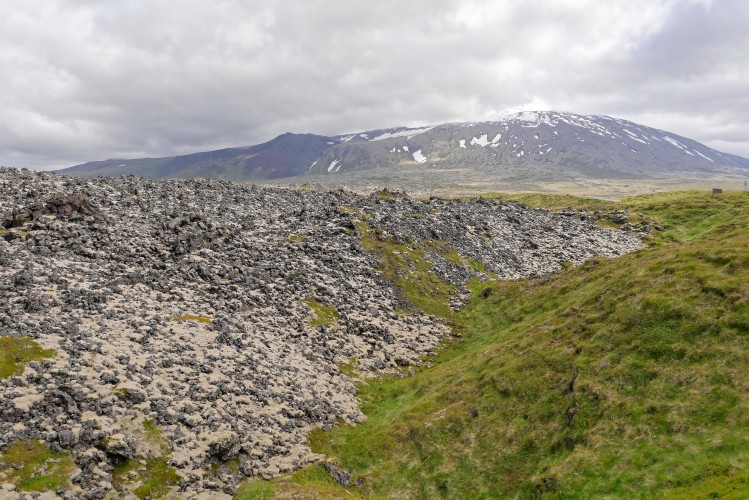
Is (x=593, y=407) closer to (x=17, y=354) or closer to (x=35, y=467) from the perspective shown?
(x=35, y=467)

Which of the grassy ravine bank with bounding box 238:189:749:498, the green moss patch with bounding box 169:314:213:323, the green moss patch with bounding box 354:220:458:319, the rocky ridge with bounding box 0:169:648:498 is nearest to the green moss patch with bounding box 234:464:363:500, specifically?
the grassy ravine bank with bounding box 238:189:749:498

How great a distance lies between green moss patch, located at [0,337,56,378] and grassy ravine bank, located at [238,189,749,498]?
687 inches

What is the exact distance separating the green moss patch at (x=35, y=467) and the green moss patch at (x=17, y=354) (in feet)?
20.0

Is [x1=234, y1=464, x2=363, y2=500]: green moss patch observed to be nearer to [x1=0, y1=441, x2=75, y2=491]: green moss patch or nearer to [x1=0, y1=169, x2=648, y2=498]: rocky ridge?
[x1=0, y1=169, x2=648, y2=498]: rocky ridge

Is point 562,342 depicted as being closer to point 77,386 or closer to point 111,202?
point 77,386

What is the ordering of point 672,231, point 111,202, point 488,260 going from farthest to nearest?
point 672,231 < point 488,260 < point 111,202

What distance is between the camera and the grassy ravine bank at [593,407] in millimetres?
23094

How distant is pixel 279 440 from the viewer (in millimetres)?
33156

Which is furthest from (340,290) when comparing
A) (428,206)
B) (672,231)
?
(672,231)

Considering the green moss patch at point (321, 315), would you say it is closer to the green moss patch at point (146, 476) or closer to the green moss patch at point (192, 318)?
the green moss patch at point (192, 318)

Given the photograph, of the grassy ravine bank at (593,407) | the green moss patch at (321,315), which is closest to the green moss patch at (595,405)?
the grassy ravine bank at (593,407)

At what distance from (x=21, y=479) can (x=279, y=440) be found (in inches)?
614

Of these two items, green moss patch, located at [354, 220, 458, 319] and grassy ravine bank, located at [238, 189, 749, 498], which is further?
green moss patch, located at [354, 220, 458, 319]

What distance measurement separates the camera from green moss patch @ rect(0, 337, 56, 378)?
1128 inches
